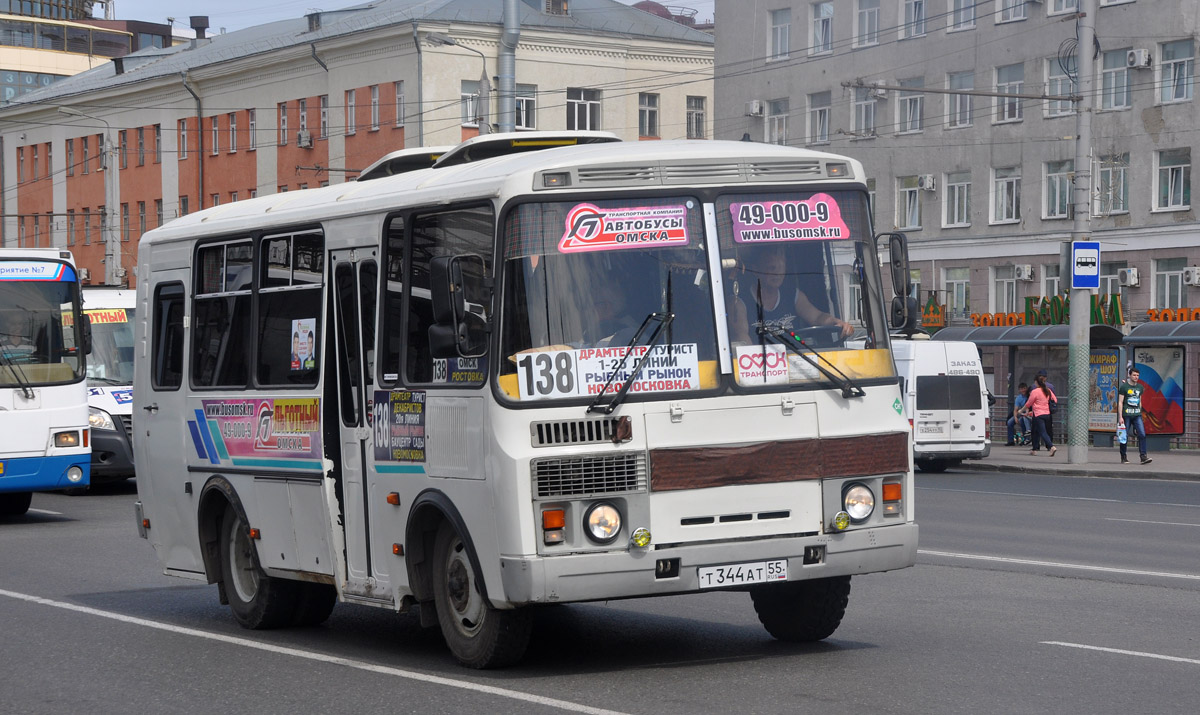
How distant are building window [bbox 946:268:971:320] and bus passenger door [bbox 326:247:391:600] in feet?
135

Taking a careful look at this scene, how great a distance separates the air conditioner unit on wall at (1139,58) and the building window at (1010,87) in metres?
4.20

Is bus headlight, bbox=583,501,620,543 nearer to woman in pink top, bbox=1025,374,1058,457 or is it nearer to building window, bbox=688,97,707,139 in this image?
woman in pink top, bbox=1025,374,1058,457

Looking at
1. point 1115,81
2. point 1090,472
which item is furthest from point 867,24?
point 1090,472

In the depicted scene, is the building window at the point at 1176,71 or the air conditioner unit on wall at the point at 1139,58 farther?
the air conditioner unit on wall at the point at 1139,58

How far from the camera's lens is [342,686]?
8.70m

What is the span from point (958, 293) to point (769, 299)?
42433 mm

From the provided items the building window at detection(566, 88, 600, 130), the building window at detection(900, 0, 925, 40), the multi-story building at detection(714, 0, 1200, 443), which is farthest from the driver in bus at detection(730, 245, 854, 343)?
the building window at detection(566, 88, 600, 130)

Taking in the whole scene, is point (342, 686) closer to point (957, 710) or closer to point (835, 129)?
point (957, 710)

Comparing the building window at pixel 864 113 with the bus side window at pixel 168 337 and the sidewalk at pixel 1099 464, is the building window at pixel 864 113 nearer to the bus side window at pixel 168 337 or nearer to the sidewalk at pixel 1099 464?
the sidewalk at pixel 1099 464

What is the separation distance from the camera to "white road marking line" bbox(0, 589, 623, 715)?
8031mm

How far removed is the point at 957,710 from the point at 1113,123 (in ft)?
129

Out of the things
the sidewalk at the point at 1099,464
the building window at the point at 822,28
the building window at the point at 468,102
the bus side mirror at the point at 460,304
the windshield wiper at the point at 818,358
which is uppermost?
the building window at the point at 822,28

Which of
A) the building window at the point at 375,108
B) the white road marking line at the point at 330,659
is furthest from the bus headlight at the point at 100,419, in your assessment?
the building window at the point at 375,108

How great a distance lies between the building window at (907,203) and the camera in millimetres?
51619
